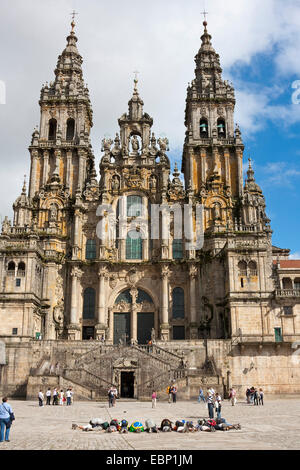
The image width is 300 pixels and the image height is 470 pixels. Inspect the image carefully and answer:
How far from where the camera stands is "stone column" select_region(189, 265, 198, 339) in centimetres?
4519

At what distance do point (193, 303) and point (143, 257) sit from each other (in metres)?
6.97

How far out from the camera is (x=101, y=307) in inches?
1821

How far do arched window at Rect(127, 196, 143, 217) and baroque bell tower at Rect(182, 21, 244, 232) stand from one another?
5518 mm

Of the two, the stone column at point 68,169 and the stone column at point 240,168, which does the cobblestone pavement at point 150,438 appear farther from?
the stone column at point 68,169

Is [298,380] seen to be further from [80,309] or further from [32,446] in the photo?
[32,446]

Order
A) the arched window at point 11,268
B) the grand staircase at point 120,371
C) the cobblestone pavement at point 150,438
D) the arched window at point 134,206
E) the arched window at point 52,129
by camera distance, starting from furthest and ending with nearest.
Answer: the arched window at point 52,129 < the arched window at point 134,206 < the arched window at point 11,268 < the grand staircase at point 120,371 < the cobblestone pavement at point 150,438

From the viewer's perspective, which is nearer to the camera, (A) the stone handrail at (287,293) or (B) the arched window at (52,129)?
(A) the stone handrail at (287,293)

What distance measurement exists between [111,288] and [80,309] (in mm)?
3648

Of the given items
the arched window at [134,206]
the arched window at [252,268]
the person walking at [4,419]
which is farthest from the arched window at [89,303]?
the person walking at [4,419]

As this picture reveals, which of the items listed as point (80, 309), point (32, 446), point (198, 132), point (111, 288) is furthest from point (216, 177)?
point (32, 446)

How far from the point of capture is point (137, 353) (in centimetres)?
A: 3731

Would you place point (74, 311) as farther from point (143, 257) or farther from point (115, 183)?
point (115, 183)
